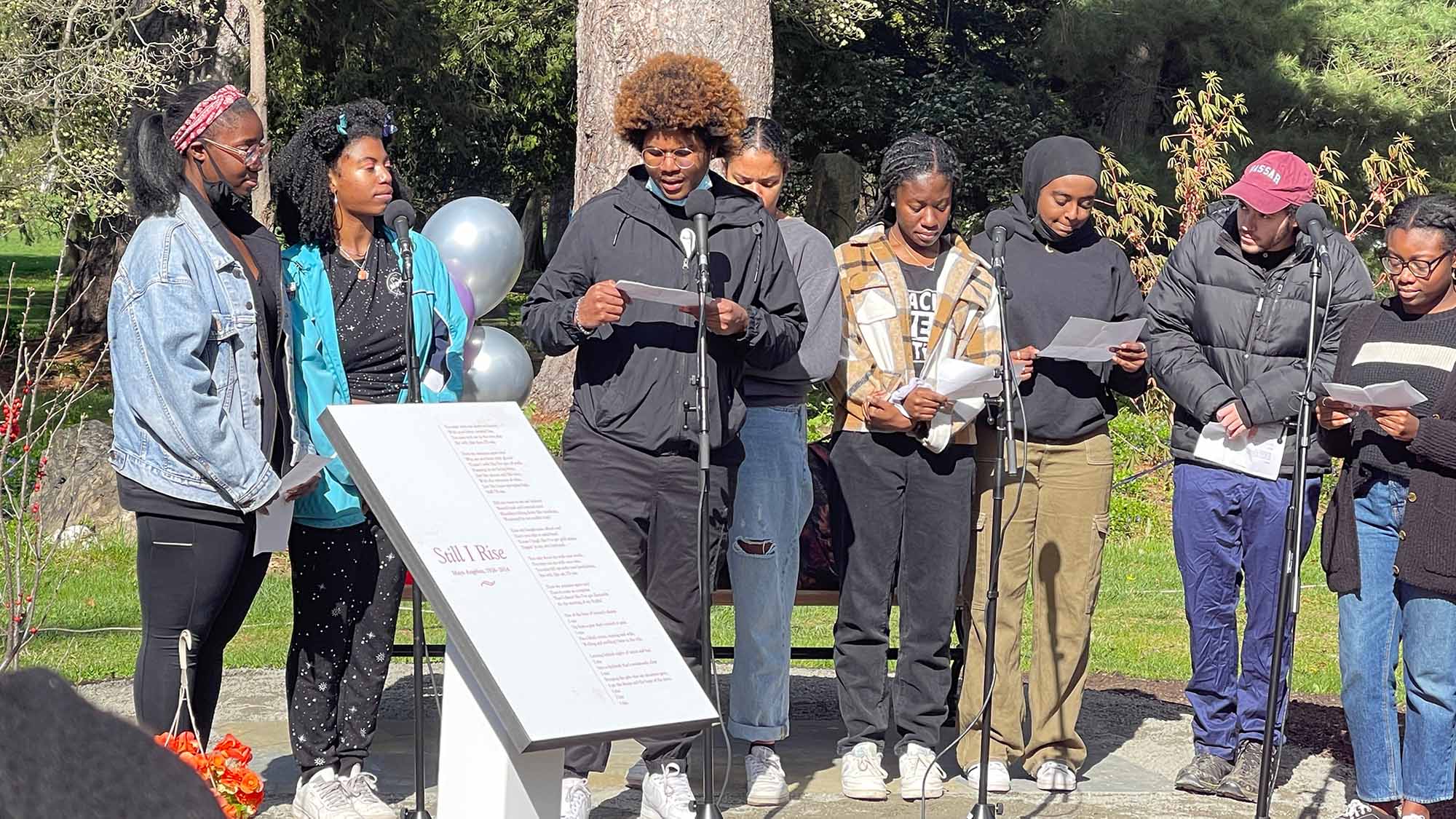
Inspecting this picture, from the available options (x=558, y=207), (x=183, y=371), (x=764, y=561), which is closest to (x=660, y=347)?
(x=764, y=561)

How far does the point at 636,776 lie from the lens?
→ 5895 mm

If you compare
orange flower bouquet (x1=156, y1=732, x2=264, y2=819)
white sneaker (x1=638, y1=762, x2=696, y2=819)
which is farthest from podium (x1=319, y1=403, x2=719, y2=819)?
white sneaker (x1=638, y1=762, x2=696, y2=819)

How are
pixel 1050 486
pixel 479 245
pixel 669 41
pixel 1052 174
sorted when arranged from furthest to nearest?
pixel 669 41
pixel 479 245
pixel 1050 486
pixel 1052 174

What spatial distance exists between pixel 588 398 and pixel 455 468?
1.51 metres

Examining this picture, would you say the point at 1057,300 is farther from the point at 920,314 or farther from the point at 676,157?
the point at 676,157

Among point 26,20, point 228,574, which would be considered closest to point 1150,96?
point 26,20

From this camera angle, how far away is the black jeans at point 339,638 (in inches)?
206

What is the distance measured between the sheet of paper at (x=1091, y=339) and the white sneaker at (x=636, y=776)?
2100 millimetres

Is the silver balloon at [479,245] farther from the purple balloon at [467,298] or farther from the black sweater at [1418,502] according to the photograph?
the black sweater at [1418,502]

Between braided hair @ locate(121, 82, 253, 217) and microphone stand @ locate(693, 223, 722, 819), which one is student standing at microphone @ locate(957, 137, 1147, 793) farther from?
braided hair @ locate(121, 82, 253, 217)

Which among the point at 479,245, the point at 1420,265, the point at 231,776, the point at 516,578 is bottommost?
the point at 231,776

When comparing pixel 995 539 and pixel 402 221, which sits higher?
pixel 402 221

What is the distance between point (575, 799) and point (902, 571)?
1.48 metres

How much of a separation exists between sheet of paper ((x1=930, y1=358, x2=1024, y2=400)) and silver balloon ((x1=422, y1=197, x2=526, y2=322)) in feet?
7.72
